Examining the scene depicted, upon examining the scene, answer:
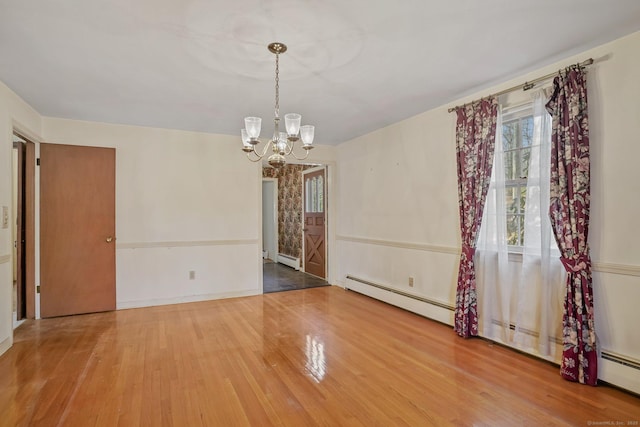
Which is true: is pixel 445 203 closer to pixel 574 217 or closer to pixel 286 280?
pixel 574 217

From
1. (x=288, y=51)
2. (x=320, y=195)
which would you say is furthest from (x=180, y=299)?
(x=288, y=51)

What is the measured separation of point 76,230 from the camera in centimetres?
419

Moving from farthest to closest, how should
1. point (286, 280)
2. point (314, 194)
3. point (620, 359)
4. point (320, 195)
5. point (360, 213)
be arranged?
point (314, 194)
point (320, 195)
point (286, 280)
point (360, 213)
point (620, 359)

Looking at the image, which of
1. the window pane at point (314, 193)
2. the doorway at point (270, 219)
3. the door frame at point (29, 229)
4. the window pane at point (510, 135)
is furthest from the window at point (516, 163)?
the doorway at point (270, 219)

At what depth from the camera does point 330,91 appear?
3307 millimetres

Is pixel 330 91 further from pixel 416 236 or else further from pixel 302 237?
pixel 302 237

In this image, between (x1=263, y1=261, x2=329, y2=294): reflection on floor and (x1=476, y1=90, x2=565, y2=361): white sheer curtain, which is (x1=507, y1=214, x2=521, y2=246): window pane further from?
(x1=263, y1=261, x2=329, y2=294): reflection on floor

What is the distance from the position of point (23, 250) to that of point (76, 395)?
2.65 metres

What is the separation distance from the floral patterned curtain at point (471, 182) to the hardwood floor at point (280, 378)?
1.01 ft

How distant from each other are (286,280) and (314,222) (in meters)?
1.24

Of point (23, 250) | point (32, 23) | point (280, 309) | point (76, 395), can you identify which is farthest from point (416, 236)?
point (23, 250)

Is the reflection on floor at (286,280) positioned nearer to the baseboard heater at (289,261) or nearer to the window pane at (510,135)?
the baseboard heater at (289,261)

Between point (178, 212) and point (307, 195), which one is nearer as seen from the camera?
point (178, 212)

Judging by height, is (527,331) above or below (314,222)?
below
